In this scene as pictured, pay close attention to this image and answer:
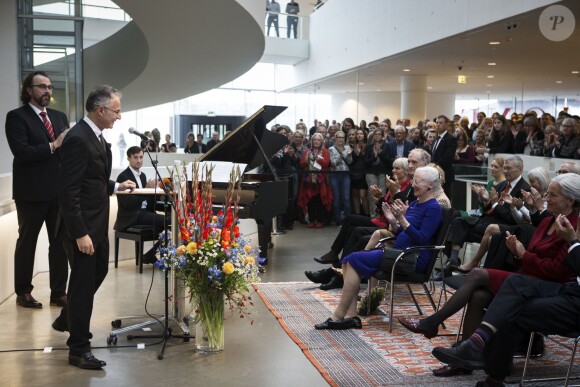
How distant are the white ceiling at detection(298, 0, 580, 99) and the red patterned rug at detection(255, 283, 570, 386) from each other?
→ 201 inches

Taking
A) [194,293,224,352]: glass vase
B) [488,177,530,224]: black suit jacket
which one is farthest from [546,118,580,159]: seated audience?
[194,293,224,352]: glass vase

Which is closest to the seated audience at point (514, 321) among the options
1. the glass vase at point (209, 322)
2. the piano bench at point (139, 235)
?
the glass vase at point (209, 322)

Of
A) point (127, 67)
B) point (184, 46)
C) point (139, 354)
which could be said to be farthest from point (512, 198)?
point (127, 67)

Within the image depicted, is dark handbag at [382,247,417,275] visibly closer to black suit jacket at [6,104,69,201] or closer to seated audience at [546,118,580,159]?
black suit jacket at [6,104,69,201]

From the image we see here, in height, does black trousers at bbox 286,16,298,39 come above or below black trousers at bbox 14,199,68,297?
above

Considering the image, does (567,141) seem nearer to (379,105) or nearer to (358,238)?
(358,238)

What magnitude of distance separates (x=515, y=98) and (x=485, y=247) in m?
23.7

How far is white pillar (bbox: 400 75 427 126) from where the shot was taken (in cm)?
1972

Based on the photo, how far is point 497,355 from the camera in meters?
4.07

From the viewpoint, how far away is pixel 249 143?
771 centimetres

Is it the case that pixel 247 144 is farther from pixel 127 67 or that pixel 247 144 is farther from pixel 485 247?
pixel 127 67

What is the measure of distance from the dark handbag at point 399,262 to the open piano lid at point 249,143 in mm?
2246

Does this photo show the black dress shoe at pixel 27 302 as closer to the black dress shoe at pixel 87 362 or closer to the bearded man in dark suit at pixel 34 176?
the bearded man in dark suit at pixel 34 176

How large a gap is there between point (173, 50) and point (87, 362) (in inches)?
333
